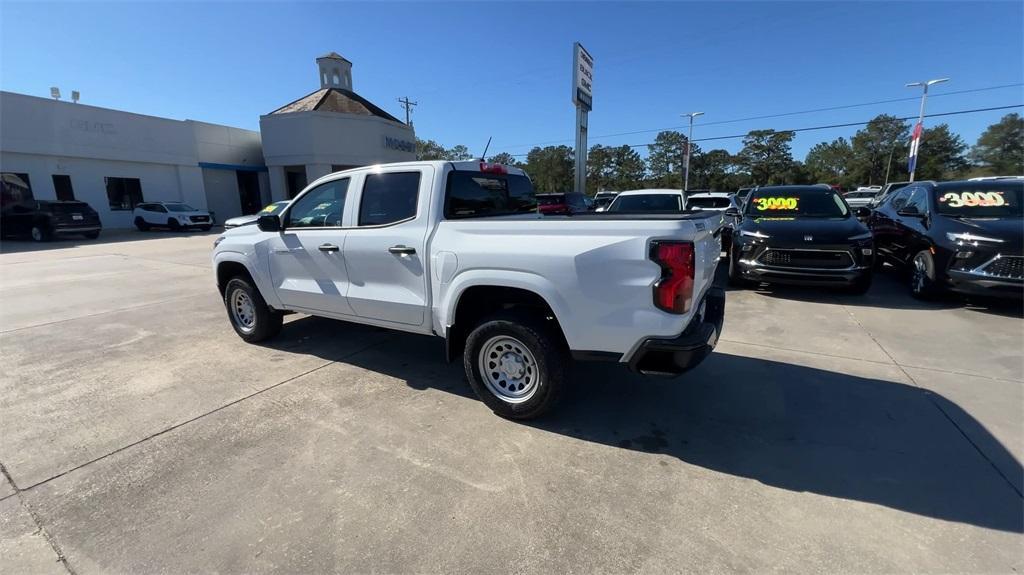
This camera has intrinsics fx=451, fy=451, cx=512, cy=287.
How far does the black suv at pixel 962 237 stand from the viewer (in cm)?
548

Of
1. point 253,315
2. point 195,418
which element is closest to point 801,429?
point 195,418

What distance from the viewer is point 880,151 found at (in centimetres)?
6588

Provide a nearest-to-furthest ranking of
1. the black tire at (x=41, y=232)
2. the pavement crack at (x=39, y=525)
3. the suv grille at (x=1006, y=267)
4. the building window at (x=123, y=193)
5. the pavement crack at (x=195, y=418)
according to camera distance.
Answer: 1. the pavement crack at (x=39, y=525)
2. the pavement crack at (x=195, y=418)
3. the suv grille at (x=1006, y=267)
4. the black tire at (x=41, y=232)
5. the building window at (x=123, y=193)

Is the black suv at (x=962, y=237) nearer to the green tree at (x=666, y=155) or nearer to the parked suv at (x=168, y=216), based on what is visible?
the parked suv at (x=168, y=216)

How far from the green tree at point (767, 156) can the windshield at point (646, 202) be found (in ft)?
233

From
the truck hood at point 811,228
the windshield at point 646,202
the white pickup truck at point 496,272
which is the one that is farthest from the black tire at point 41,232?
the truck hood at point 811,228

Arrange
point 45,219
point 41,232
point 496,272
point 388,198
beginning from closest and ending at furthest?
point 496,272 → point 388,198 → point 45,219 → point 41,232

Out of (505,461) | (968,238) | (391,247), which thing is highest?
(391,247)

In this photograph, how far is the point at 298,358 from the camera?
470 cm

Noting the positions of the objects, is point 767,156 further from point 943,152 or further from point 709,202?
point 709,202

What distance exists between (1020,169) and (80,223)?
9555 cm

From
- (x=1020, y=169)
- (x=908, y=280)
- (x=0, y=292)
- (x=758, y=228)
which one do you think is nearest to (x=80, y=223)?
(x=0, y=292)

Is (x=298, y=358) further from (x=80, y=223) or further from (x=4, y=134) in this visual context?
(x=4, y=134)

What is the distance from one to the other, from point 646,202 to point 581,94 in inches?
397
